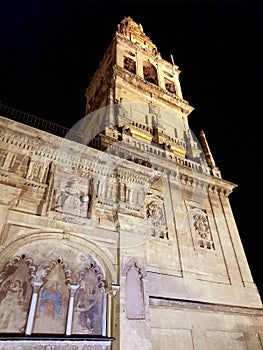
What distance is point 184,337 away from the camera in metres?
7.52

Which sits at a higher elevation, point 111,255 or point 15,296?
point 111,255

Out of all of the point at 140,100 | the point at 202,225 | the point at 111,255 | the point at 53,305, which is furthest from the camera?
the point at 140,100

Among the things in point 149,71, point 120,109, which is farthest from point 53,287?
point 149,71

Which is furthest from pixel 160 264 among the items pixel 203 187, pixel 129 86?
pixel 129 86

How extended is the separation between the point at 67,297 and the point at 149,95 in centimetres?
1641

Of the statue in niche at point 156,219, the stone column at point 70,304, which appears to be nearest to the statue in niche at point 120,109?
the statue in niche at point 156,219

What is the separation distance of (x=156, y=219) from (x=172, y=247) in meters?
1.30

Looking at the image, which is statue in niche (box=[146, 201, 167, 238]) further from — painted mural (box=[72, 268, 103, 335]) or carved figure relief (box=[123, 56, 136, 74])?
carved figure relief (box=[123, 56, 136, 74])

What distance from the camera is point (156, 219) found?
397 inches

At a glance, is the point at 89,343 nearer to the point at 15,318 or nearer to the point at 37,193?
the point at 15,318

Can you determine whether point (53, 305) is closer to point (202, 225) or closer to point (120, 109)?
point (202, 225)

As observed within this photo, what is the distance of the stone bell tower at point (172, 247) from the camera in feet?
23.1

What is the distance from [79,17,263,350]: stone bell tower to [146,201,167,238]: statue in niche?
5 cm

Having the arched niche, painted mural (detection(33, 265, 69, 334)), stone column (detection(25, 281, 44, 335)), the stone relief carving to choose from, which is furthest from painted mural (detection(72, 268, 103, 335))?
the stone relief carving
